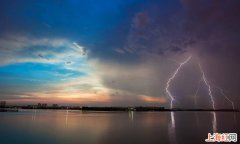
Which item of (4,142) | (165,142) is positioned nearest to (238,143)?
(165,142)

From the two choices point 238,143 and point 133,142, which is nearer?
point 238,143

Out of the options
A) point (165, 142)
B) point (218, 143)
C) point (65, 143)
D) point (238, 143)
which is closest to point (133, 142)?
point (165, 142)

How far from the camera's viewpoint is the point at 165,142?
28.1 m

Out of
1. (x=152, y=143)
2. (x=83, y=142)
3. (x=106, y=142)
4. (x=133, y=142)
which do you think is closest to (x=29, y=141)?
(x=83, y=142)

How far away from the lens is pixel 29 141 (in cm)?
2814

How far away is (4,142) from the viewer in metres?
27.1

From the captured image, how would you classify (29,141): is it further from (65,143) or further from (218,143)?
(218,143)

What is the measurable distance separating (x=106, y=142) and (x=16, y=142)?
10412 millimetres

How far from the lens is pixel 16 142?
27.6 m

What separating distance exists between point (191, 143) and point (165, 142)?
2.92m

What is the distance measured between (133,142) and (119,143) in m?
1.87

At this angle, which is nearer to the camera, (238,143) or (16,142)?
(238,143)

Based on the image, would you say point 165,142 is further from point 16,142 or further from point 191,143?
point 16,142

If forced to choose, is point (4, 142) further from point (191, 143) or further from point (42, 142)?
point (191, 143)
